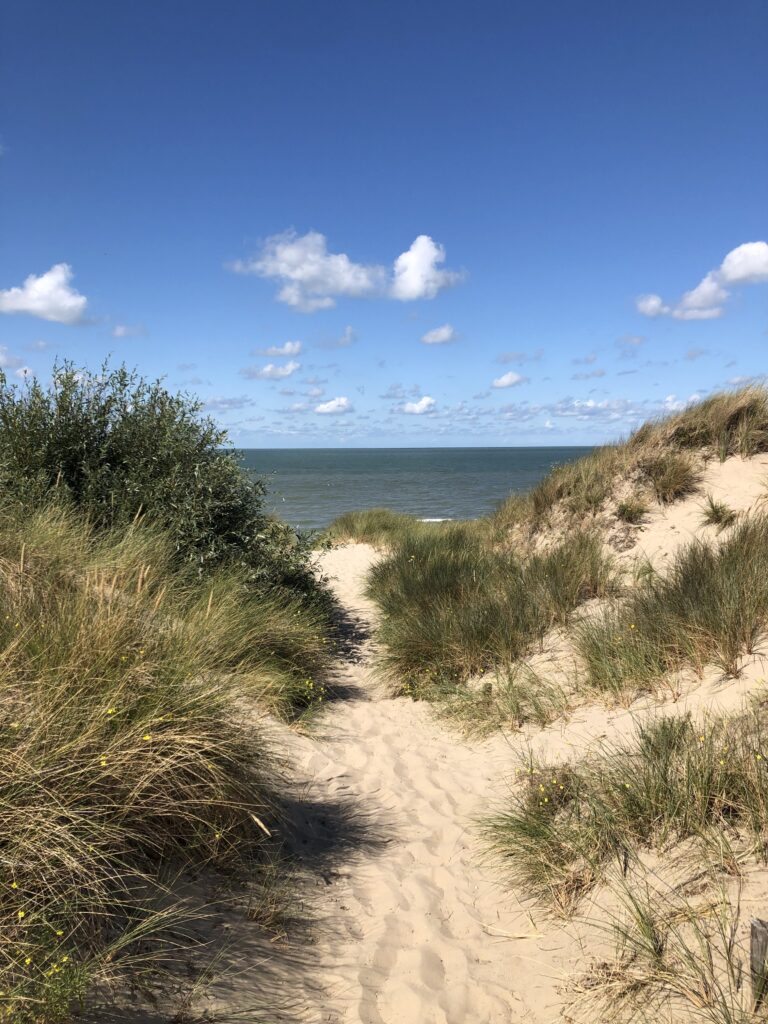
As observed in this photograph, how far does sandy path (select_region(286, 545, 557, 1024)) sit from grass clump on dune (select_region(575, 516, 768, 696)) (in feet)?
4.20

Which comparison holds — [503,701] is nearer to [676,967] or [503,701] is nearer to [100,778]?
[676,967]

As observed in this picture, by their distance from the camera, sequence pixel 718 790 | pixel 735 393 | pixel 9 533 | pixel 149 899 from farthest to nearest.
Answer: pixel 735 393
pixel 9 533
pixel 718 790
pixel 149 899

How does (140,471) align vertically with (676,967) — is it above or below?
above

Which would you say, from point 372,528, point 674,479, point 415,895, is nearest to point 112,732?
point 415,895

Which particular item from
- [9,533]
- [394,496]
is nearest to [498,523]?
[9,533]

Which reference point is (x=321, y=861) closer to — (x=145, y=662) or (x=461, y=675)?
(x=145, y=662)

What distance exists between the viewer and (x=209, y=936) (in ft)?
9.11

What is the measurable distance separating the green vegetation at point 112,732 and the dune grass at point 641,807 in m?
1.51

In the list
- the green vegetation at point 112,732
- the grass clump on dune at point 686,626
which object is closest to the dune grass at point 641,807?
the grass clump on dune at point 686,626

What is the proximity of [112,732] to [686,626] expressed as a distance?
456 centimetres

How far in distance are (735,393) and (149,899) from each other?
35.7ft

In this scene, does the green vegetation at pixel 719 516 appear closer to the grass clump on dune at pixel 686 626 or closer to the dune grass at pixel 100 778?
the grass clump on dune at pixel 686 626

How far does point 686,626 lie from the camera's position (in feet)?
17.4

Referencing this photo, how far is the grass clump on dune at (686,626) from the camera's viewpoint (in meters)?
5.02
